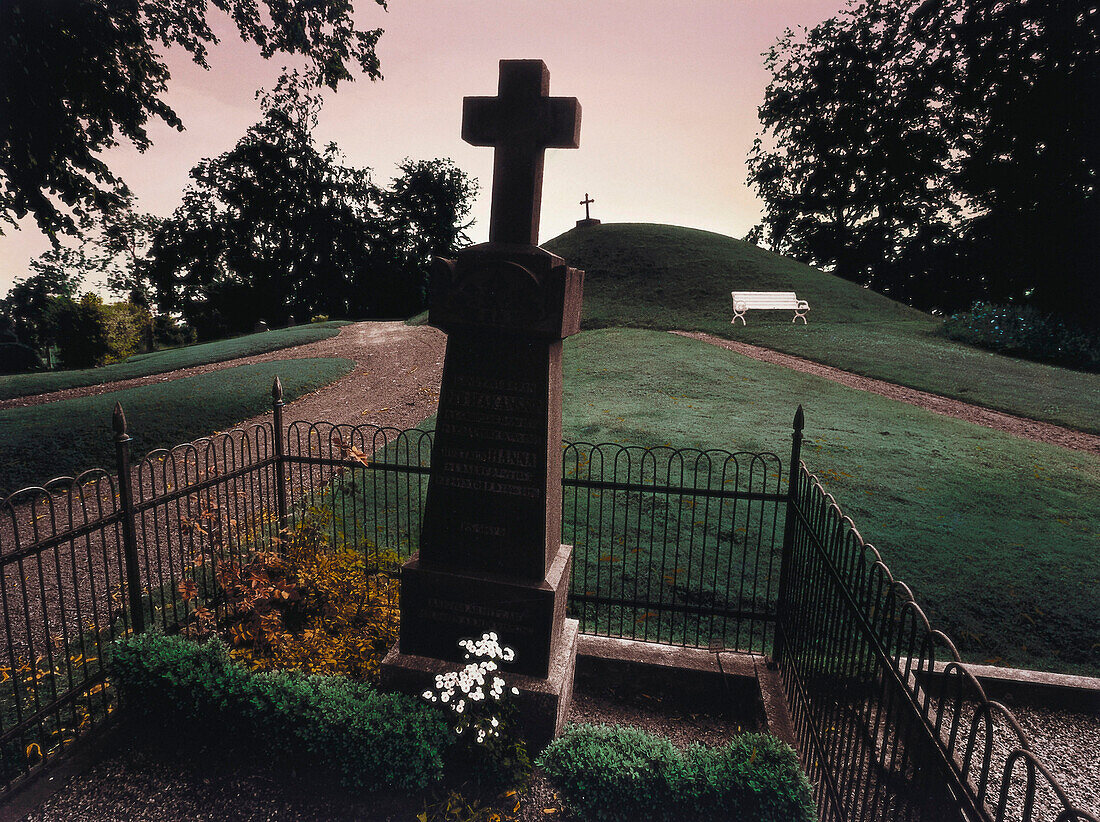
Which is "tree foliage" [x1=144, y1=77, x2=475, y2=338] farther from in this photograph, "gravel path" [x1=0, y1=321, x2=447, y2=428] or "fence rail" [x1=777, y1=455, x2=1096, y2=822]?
"fence rail" [x1=777, y1=455, x2=1096, y2=822]

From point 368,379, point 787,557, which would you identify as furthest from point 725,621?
point 368,379

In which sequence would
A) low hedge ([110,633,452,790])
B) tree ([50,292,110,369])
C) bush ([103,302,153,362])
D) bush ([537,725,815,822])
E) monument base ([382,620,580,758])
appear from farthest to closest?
1. bush ([103,302,153,362])
2. tree ([50,292,110,369])
3. monument base ([382,620,580,758])
4. low hedge ([110,633,452,790])
5. bush ([537,725,815,822])

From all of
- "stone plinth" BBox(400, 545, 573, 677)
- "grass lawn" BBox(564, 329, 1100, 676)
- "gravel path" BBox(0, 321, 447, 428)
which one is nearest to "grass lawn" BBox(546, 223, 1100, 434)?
"grass lawn" BBox(564, 329, 1100, 676)

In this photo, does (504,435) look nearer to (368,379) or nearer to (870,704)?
(870,704)

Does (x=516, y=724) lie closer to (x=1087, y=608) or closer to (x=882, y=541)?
(x=882, y=541)

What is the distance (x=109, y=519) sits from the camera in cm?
418

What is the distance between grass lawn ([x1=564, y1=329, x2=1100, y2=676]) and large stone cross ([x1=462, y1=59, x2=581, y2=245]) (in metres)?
5.28

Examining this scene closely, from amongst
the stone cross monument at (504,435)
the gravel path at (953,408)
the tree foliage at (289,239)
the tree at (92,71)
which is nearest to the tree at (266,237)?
the tree foliage at (289,239)

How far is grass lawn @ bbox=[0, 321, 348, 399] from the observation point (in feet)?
55.9

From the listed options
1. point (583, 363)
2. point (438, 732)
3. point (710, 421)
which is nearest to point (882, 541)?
point (710, 421)

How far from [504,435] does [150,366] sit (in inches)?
790

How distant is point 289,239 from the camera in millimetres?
44500

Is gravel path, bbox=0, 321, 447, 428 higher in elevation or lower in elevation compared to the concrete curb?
higher

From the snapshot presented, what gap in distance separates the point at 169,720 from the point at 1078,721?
6552 mm
